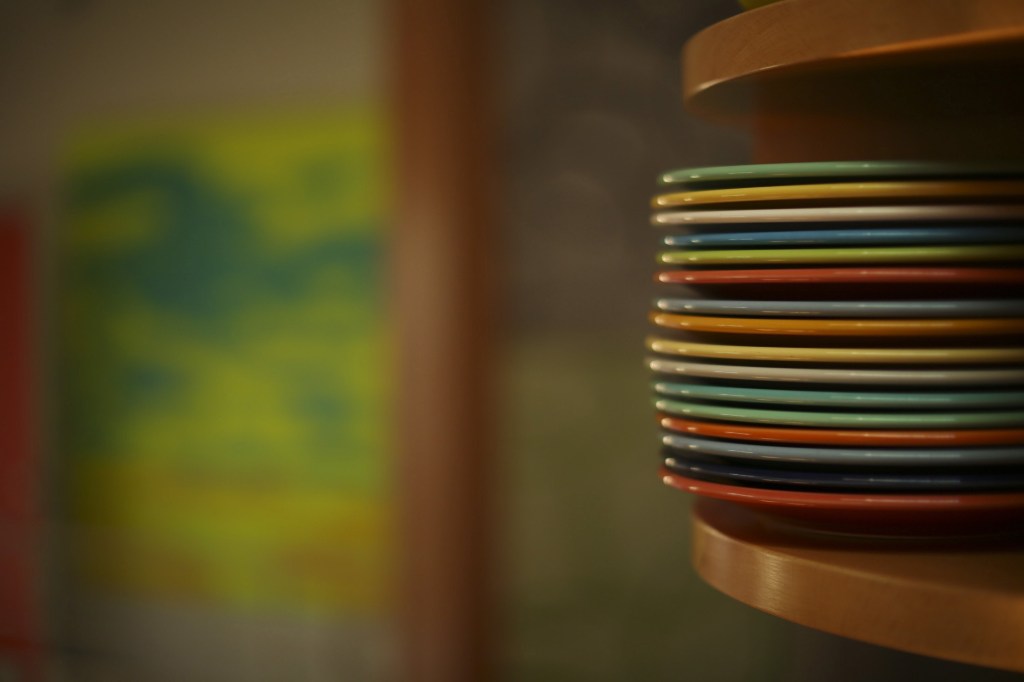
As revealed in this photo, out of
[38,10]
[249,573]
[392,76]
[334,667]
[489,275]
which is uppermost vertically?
[38,10]

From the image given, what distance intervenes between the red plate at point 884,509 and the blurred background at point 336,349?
0.91 metres

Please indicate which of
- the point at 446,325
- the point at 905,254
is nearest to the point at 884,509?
the point at 905,254

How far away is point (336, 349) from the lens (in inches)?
94.3

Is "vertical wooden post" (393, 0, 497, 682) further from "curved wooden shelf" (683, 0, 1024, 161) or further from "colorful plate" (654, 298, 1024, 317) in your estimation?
"colorful plate" (654, 298, 1024, 317)

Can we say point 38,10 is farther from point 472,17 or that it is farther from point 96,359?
point 472,17

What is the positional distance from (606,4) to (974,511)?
4.99ft

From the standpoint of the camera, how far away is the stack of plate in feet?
1.82

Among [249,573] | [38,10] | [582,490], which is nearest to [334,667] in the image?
[249,573]

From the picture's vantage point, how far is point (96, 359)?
8.75ft

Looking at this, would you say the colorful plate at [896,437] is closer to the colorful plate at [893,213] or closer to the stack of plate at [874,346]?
the stack of plate at [874,346]

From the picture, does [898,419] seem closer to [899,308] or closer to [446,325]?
[899,308]

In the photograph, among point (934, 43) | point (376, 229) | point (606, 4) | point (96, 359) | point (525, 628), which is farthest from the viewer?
point (96, 359)

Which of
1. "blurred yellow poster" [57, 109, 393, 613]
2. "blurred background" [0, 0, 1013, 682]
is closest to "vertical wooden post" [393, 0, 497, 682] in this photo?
"blurred background" [0, 0, 1013, 682]

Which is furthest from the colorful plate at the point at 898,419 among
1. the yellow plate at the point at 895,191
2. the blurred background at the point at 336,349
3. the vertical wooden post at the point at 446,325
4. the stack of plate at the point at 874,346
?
the vertical wooden post at the point at 446,325
